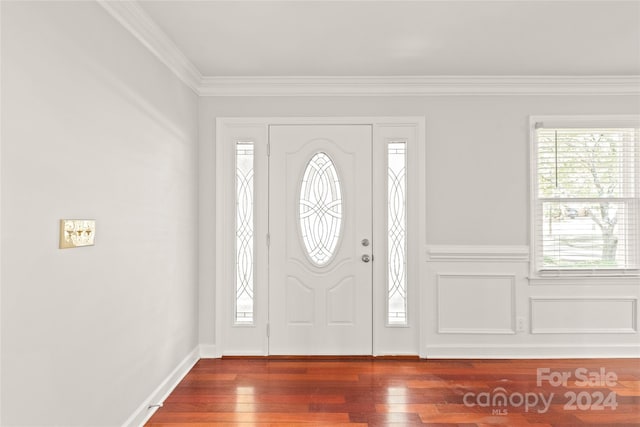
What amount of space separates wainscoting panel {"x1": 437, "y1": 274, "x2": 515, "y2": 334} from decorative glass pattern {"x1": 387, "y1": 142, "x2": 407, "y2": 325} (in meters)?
0.35

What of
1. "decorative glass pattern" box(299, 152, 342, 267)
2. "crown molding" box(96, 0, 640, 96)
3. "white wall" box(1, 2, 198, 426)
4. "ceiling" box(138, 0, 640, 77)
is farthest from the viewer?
"decorative glass pattern" box(299, 152, 342, 267)

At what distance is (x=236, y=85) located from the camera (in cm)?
407

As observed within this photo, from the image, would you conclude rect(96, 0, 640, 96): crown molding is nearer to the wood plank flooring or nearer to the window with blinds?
the window with blinds

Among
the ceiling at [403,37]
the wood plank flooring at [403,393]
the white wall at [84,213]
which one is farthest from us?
the wood plank flooring at [403,393]

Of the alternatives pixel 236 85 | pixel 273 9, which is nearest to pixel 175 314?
pixel 236 85

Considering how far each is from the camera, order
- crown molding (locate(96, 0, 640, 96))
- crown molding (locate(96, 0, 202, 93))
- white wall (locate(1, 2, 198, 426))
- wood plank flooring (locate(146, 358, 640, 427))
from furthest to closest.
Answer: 1. crown molding (locate(96, 0, 640, 96))
2. wood plank flooring (locate(146, 358, 640, 427))
3. crown molding (locate(96, 0, 202, 93))
4. white wall (locate(1, 2, 198, 426))

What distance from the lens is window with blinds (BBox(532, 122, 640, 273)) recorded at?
13.4 feet

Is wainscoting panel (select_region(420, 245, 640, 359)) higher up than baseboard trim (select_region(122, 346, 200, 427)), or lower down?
higher up

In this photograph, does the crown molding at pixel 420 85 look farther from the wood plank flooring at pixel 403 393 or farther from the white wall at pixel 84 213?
the wood plank flooring at pixel 403 393

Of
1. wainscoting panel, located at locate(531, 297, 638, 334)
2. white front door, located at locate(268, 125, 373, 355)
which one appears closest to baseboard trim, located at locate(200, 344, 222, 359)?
white front door, located at locate(268, 125, 373, 355)

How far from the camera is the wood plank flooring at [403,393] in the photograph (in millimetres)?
2873

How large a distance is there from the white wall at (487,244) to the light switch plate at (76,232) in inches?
76.8

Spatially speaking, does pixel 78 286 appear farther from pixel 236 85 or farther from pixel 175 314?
pixel 236 85

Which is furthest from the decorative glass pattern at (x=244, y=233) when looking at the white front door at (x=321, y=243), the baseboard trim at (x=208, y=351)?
the baseboard trim at (x=208, y=351)
